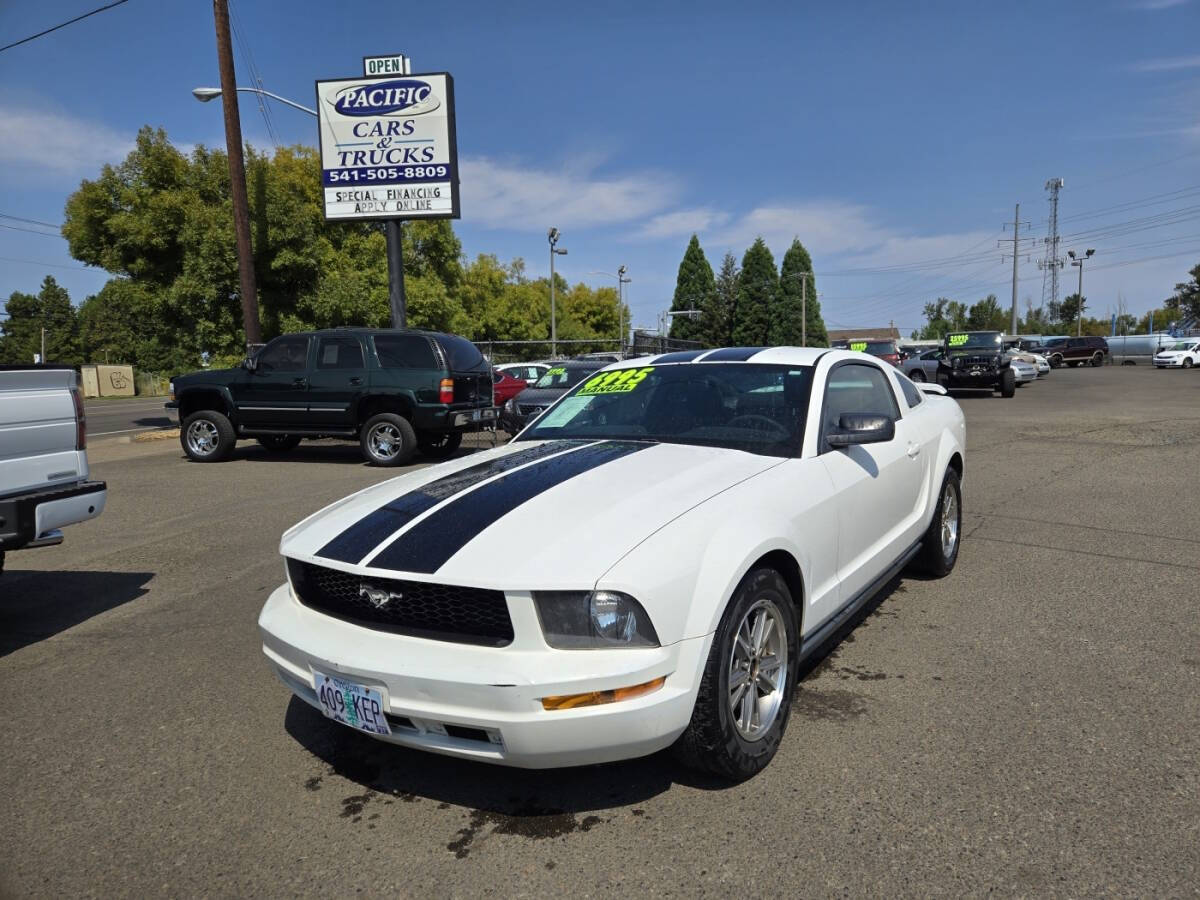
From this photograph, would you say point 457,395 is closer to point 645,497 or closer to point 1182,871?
point 645,497

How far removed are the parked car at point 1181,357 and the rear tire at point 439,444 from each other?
136 feet

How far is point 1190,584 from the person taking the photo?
504cm

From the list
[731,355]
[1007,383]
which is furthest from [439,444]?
[1007,383]

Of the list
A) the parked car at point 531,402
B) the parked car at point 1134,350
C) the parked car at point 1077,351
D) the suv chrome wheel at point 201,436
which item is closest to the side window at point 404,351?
the parked car at point 531,402

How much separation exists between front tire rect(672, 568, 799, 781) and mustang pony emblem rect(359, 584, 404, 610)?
1.05 meters

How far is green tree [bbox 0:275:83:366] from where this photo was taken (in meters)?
86.8

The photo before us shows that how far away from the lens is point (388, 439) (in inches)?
451

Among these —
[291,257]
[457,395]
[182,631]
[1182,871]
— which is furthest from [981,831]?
[291,257]

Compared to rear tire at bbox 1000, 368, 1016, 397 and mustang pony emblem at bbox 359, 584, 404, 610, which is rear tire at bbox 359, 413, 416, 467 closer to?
mustang pony emblem at bbox 359, 584, 404, 610

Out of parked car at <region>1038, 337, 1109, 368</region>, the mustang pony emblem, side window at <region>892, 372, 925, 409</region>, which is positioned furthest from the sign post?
parked car at <region>1038, 337, 1109, 368</region>

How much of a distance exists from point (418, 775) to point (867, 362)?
324 cm

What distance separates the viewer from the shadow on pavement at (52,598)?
480 cm

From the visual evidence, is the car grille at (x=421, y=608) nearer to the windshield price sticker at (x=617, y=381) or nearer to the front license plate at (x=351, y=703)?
the front license plate at (x=351, y=703)

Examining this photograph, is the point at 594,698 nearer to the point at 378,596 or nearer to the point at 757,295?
the point at 378,596
